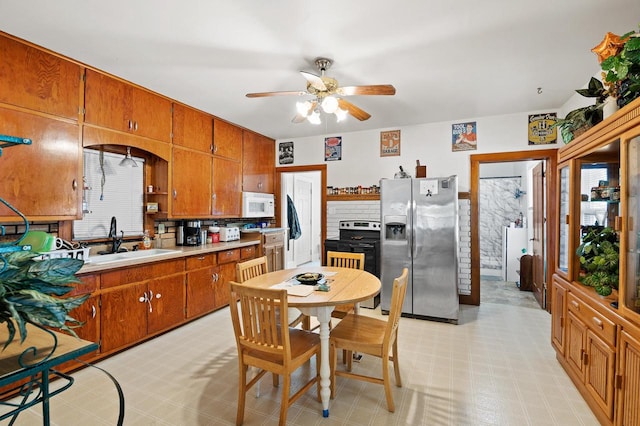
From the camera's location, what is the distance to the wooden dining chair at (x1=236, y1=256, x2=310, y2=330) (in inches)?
99.3

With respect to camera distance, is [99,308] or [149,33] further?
[99,308]

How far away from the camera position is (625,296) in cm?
170

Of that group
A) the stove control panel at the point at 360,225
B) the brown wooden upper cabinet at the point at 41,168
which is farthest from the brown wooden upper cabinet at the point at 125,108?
the stove control panel at the point at 360,225

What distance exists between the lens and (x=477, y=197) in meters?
4.18

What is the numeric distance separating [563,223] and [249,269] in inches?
102

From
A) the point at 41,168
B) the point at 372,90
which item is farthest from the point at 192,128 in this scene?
the point at 372,90

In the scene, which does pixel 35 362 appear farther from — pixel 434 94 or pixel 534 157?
pixel 534 157

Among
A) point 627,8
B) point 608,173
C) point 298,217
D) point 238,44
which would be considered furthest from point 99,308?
point 298,217

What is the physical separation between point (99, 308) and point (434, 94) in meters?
3.70

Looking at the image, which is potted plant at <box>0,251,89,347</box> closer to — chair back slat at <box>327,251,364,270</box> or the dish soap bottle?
chair back slat at <box>327,251,364,270</box>

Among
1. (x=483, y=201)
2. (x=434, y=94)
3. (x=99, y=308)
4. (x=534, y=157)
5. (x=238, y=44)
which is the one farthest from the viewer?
(x=483, y=201)

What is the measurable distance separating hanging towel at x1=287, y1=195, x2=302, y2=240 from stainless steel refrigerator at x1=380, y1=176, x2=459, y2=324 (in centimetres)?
299


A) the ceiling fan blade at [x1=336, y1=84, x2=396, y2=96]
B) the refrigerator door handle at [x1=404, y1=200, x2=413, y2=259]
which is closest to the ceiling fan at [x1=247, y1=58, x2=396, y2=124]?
the ceiling fan blade at [x1=336, y1=84, x2=396, y2=96]

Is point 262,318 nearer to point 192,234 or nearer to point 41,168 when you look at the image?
point 41,168
